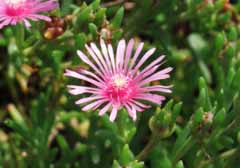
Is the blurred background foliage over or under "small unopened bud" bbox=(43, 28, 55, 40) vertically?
under

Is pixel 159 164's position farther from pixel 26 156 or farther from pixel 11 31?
pixel 11 31

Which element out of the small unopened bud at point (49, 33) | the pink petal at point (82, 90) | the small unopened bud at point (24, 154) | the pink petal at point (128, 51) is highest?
the small unopened bud at point (49, 33)

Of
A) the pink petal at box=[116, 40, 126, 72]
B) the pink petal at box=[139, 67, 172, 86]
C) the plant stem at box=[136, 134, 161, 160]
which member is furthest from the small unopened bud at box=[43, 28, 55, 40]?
the plant stem at box=[136, 134, 161, 160]

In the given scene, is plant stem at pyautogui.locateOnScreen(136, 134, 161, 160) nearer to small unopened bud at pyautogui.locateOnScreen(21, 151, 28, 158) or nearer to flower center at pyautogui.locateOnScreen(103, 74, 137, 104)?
flower center at pyautogui.locateOnScreen(103, 74, 137, 104)

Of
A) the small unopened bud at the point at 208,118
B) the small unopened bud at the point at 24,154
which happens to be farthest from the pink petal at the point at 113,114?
the small unopened bud at the point at 24,154

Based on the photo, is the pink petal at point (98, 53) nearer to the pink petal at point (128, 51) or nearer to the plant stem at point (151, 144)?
the pink petal at point (128, 51)

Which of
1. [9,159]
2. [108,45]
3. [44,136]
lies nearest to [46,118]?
[44,136]
